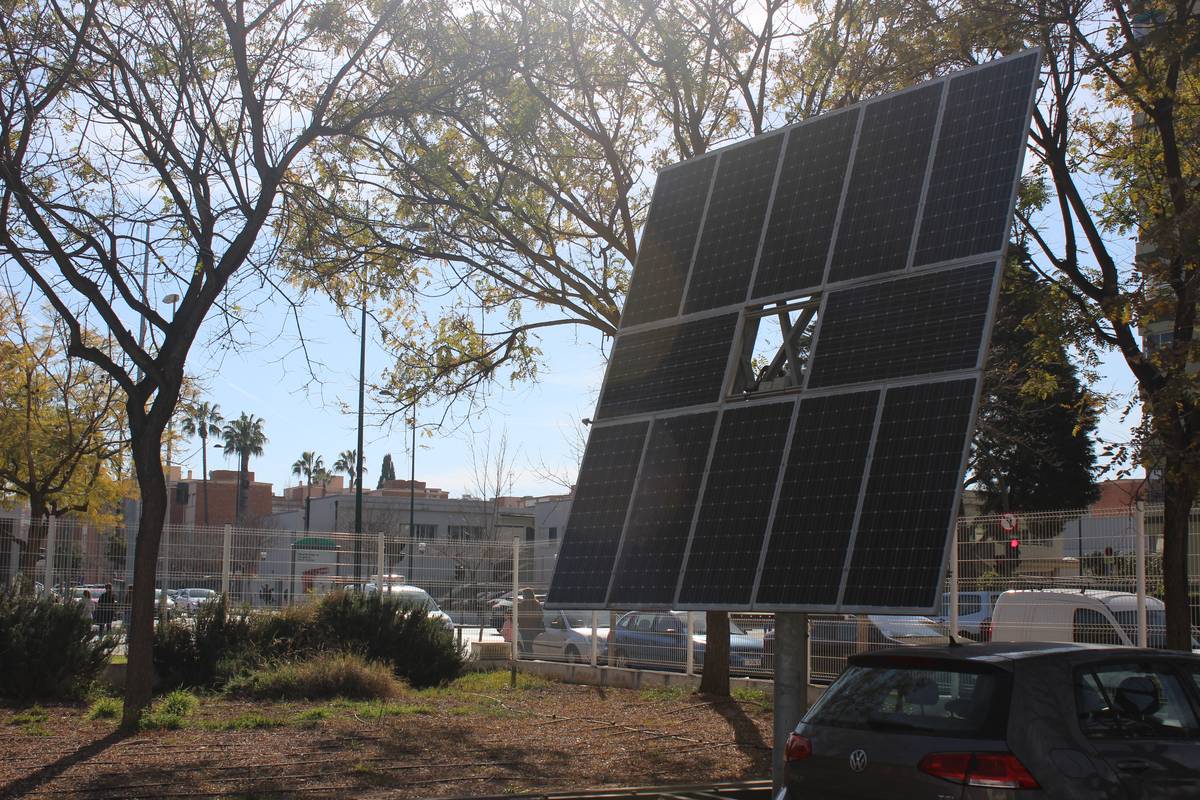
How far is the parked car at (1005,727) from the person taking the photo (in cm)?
578

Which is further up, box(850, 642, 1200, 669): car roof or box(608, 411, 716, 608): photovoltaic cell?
box(608, 411, 716, 608): photovoltaic cell

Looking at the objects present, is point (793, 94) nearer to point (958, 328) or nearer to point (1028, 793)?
point (958, 328)

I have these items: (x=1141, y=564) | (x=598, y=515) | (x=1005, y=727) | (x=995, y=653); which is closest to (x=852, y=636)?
(x=1141, y=564)

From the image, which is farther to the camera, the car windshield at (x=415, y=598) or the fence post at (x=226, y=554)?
the car windshield at (x=415, y=598)

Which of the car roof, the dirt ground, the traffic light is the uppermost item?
the traffic light

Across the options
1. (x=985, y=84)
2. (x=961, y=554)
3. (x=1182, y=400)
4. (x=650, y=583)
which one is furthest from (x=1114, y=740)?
(x=961, y=554)

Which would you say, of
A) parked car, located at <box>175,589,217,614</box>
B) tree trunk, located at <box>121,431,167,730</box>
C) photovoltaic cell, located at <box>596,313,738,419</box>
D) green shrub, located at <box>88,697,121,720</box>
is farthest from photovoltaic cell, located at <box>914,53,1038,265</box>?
parked car, located at <box>175,589,217,614</box>

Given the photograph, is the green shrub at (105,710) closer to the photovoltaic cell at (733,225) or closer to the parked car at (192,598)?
the parked car at (192,598)

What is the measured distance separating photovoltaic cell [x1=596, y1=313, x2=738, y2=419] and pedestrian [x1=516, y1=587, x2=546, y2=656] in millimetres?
12446

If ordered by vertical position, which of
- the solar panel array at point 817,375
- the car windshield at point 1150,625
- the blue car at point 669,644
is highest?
the solar panel array at point 817,375

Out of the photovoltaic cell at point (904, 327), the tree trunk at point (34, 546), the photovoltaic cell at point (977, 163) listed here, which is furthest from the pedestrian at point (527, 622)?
the photovoltaic cell at point (977, 163)

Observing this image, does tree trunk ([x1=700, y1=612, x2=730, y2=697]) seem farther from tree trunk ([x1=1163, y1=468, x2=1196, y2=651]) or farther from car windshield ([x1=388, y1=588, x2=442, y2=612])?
Answer: tree trunk ([x1=1163, y1=468, x2=1196, y2=651])

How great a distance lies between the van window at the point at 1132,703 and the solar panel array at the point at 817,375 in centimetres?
118

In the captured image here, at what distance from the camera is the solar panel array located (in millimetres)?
8172
